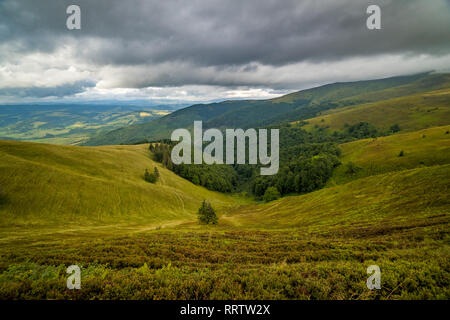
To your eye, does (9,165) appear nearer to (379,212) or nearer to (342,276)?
(342,276)

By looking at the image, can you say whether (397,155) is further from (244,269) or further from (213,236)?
(244,269)

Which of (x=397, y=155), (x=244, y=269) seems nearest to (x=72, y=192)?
(x=244, y=269)

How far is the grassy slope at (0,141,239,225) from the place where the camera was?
4091 cm

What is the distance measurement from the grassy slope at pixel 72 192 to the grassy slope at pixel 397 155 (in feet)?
247

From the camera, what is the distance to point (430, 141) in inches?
3275

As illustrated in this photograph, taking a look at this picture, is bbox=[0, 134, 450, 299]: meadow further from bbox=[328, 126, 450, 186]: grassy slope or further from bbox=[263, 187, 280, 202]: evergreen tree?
bbox=[263, 187, 280, 202]: evergreen tree

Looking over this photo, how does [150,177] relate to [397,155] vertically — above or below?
below

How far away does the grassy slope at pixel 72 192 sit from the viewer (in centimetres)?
4091

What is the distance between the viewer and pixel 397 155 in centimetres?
8100

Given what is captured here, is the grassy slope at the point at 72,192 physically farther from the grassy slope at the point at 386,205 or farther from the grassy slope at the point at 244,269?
the grassy slope at the point at 386,205

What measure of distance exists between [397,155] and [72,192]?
12162 cm

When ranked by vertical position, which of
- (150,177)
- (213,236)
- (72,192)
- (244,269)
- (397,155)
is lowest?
(150,177)

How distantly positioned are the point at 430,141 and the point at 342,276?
117127mm
